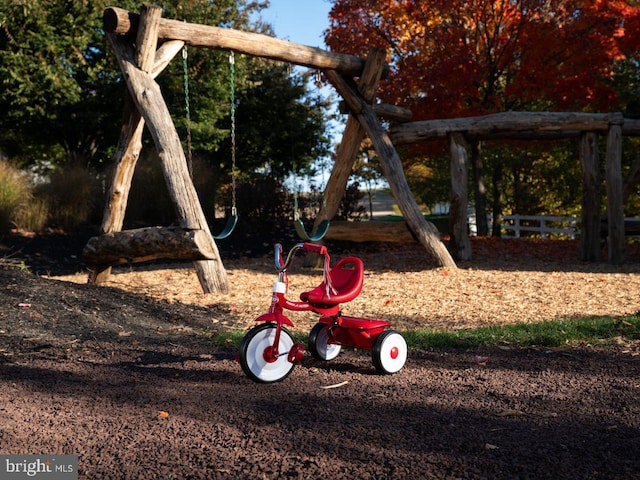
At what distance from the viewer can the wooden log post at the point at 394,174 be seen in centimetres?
1056

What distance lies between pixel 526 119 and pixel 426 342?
717 centimetres

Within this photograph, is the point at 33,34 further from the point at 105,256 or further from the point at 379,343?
the point at 379,343

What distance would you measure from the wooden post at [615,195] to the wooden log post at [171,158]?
684cm

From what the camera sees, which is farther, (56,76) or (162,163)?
(56,76)

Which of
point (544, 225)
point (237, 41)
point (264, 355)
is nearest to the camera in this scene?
point (264, 355)

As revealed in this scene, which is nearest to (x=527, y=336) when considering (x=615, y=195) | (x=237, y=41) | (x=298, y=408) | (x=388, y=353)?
(x=388, y=353)

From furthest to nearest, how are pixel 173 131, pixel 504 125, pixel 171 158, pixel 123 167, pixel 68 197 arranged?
1. pixel 68 197
2. pixel 504 125
3. pixel 123 167
4. pixel 173 131
5. pixel 171 158

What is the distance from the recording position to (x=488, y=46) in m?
14.6

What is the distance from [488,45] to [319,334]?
1115 cm

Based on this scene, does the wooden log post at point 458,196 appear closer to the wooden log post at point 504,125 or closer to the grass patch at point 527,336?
the wooden log post at point 504,125

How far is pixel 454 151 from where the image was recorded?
38.8 ft

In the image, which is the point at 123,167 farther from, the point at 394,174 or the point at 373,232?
the point at 394,174

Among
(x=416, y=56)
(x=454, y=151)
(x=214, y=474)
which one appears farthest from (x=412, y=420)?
(x=416, y=56)

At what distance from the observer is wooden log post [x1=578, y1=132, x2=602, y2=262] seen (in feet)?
39.2
